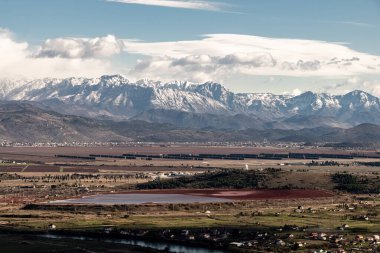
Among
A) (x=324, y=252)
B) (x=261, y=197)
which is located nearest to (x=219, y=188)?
(x=261, y=197)

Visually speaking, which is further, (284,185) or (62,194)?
(284,185)

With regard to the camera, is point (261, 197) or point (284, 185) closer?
point (261, 197)

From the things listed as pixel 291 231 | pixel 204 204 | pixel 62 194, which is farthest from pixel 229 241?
pixel 62 194

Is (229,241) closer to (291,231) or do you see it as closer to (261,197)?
(291,231)

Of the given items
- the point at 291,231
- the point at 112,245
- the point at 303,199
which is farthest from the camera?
the point at 303,199

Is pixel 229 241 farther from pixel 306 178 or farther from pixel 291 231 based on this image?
pixel 306 178

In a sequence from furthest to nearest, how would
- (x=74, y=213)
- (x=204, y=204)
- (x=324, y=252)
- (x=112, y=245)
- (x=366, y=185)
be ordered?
(x=366, y=185) → (x=204, y=204) → (x=74, y=213) → (x=112, y=245) → (x=324, y=252)
